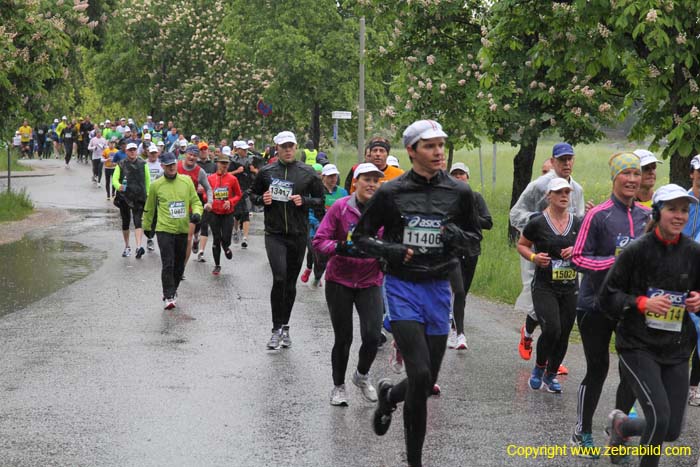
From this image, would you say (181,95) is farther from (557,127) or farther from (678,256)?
(678,256)

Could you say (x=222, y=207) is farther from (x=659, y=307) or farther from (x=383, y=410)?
(x=659, y=307)

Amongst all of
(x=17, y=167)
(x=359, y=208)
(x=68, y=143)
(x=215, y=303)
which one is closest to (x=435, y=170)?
(x=359, y=208)

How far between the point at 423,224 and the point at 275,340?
14.6ft

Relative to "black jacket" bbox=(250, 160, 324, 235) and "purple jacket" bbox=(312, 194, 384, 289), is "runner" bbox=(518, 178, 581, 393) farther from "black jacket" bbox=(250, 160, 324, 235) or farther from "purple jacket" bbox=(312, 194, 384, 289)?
"black jacket" bbox=(250, 160, 324, 235)

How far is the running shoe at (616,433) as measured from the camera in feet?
21.3

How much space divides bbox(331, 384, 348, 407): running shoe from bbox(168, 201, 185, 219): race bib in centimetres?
551

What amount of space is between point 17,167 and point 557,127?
3033cm

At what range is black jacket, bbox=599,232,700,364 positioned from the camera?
604 centimetres

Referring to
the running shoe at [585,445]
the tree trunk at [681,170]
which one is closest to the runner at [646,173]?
the running shoe at [585,445]

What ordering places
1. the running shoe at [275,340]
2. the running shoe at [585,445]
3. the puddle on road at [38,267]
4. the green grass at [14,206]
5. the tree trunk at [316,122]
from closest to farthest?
the running shoe at [585,445]
the running shoe at [275,340]
the puddle on road at [38,267]
the green grass at [14,206]
the tree trunk at [316,122]

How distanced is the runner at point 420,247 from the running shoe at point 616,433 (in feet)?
3.50

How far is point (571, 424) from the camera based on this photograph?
307 inches

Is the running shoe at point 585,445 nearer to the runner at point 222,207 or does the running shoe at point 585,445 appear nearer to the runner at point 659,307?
the runner at point 659,307

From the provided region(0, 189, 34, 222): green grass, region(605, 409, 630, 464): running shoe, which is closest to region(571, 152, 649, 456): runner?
region(605, 409, 630, 464): running shoe
